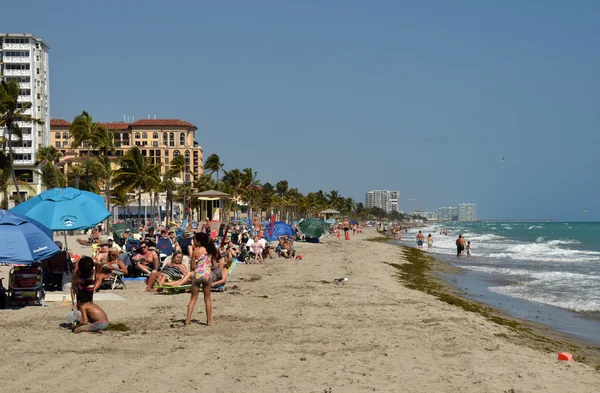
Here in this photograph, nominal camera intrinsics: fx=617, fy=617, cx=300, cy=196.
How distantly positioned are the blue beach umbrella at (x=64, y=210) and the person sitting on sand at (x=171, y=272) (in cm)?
166

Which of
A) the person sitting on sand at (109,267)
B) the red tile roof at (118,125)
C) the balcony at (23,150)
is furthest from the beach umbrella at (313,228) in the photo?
the red tile roof at (118,125)

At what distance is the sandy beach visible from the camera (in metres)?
6.15

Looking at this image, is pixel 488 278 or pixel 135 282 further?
pixel 488 278

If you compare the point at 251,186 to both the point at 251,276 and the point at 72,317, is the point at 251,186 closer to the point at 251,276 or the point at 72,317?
the point at 251,276

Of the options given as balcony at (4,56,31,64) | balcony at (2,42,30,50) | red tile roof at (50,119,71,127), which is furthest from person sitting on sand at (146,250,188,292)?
red tile roof at (50,119,71,127)

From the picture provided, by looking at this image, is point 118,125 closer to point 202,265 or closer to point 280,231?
point 280,231

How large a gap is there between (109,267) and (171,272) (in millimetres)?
1352

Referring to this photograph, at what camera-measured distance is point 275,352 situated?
292 inches

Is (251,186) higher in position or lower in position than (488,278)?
higher

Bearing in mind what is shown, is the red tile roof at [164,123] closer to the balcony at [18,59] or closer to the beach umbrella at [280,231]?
the balcony at [18,59]

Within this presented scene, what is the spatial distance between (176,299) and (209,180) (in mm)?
71962

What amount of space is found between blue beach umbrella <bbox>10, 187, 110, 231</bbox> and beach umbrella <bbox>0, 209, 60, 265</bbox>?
5.42 feet

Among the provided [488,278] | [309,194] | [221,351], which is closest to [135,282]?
[221,351]

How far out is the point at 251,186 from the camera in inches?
3610
